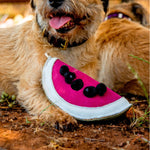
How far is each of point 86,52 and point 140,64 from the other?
3.44 ft

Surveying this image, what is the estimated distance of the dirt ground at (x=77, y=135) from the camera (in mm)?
1835

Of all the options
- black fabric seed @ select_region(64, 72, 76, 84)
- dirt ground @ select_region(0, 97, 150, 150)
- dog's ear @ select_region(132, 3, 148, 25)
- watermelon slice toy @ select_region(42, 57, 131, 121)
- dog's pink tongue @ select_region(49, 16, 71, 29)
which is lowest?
dirt ground @ select_region(0, 97, 150, 150)

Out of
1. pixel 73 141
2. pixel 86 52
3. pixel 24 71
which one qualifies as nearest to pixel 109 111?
pixel 73 141

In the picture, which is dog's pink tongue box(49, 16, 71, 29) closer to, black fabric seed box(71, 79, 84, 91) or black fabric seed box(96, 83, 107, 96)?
black fabric seed box(71, 79, 84, 91)

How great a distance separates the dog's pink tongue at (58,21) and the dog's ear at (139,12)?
2.86 m

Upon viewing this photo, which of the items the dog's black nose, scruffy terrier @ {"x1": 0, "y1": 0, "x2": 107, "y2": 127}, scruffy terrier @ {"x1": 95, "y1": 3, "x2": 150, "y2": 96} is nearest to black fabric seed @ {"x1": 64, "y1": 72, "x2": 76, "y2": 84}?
scruffy terrier @ {"x1": 0, "y1": 0, "x2": 107, "y2": 127}

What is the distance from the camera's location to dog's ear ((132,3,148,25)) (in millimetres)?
5105

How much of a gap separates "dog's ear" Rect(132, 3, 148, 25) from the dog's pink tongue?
2.86 meters

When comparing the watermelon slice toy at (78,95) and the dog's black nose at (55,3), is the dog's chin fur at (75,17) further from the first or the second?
the watermelon slice toy at (78,95)

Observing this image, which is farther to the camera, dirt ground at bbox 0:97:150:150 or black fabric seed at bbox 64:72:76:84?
black fabric seed at bbox 64:72:76:84

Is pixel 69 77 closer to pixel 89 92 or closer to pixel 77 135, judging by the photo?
pixel 89 92

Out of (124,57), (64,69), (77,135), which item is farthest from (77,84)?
(124,57)

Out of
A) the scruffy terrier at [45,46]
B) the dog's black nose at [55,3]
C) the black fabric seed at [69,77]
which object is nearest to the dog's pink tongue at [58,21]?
the scruffy terrier at [45,46]

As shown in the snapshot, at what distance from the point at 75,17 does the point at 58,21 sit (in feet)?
0.69
